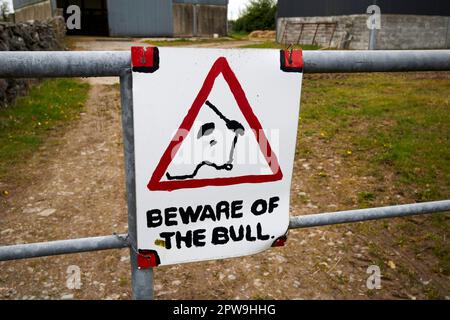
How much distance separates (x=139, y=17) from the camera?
20797mm

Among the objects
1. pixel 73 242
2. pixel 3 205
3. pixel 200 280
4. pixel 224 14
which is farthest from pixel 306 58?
pixel 224 14

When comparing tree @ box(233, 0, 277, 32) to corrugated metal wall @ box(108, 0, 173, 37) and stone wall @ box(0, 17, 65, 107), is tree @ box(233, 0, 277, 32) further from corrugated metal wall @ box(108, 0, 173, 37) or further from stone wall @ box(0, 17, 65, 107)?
stone wall @ box(0, 17, 65, 107)

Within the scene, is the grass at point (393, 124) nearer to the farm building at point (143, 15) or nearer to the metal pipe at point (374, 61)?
the metal pipe at point (374, 61)

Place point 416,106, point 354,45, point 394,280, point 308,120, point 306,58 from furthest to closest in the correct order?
point 354,45
point 416,106
point 308,120
point 394,280
point 306,58

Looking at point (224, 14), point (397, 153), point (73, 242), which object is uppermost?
point (224, 14)

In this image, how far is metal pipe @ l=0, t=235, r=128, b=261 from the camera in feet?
3.83

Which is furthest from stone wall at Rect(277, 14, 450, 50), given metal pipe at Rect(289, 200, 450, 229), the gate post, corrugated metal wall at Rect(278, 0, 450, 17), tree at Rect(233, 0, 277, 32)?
tree at Rect(233, 0, 277, 32)

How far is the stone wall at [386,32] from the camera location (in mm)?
16531

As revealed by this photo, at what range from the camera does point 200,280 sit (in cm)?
284

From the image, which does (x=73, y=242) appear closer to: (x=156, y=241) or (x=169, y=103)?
(x=156, y=241)

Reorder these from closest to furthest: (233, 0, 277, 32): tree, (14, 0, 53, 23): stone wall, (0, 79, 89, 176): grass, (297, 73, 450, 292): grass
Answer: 1. (297, 73, 450, 292): grass
2. (0, 79, 89, 176): grass
3. (14, 0, 53, 23): stone wall
4. (233, 0, 277, 32): tree

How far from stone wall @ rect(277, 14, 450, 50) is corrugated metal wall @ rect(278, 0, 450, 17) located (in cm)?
21

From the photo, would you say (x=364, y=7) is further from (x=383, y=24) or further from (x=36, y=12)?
(x=36, y=12)
